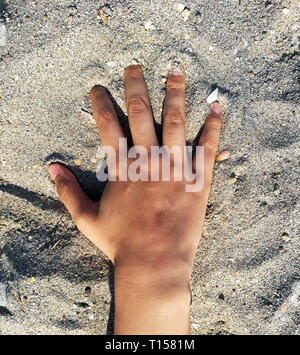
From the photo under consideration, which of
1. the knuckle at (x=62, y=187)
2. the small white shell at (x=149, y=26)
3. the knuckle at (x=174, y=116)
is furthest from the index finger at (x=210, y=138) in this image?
the knuckle at (x=62, y=187)

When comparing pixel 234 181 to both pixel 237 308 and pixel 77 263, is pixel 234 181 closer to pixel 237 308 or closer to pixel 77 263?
pixel 237 308

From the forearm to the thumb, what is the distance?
1.49ft

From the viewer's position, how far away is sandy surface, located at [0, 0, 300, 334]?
1688mm

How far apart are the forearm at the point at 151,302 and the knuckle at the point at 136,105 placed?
1.02m

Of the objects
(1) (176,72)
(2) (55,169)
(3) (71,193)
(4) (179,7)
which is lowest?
(3) (71,193)

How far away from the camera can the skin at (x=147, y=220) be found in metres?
1.73

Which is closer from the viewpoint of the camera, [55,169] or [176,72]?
[176,72]

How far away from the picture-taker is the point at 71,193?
1.83 m

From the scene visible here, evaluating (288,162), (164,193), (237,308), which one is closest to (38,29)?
(164,193)

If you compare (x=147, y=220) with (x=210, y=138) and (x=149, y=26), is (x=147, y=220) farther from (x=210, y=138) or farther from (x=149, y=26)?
(x=149, y=26)

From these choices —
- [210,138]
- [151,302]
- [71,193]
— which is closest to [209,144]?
[210,138]

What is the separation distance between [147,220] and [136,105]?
736mm

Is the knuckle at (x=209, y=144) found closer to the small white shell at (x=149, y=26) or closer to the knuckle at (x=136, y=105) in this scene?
the knuckle at (x=136, y=105)

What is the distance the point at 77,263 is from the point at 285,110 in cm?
177
